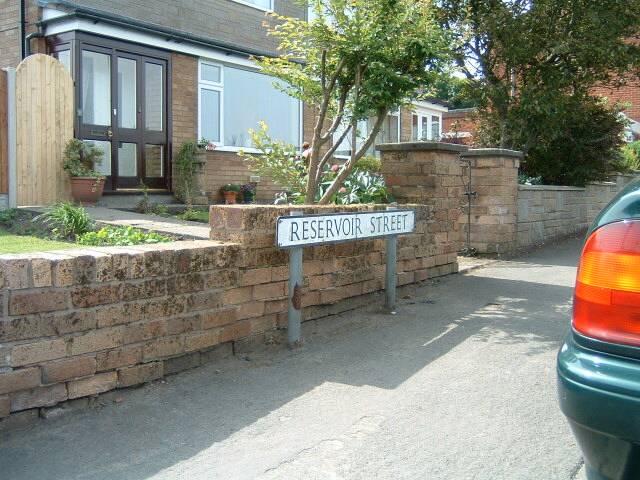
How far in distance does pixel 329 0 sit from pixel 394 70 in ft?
3.10

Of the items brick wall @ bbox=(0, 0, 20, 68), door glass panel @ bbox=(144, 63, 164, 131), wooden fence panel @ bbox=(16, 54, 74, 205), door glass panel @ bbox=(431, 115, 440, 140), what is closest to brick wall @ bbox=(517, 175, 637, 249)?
door glass panel @ bbox=(144, 63, 164, 131)

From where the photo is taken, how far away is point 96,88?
10984 millimetres

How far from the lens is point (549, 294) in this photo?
7.38m

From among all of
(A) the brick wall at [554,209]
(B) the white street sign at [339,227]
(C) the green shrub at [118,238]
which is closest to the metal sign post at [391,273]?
(B) the white street sign at [339,227]

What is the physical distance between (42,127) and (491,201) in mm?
6598

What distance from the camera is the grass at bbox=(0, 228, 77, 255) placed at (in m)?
5.93

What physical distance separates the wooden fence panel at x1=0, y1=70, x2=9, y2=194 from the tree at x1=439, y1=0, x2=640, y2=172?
676cm

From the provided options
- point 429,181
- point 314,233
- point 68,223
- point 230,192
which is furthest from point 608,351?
point 230,192

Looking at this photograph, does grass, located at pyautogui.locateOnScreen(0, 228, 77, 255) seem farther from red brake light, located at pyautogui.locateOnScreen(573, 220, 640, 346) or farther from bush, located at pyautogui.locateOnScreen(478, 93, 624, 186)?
bush, located at pyautogui.locateOnScreen(478, 93, 624, 186)

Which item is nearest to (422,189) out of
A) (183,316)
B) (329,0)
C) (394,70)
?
(394,70)

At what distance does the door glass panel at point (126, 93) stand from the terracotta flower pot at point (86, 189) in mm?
1829

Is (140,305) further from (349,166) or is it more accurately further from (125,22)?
(125,22)

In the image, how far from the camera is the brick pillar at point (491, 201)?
33.0ft

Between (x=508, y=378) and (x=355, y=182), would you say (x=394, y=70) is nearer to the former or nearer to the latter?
(x=355, y=182)
